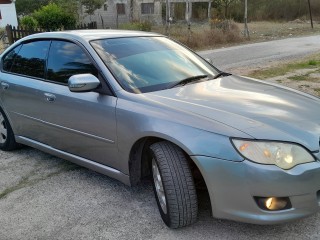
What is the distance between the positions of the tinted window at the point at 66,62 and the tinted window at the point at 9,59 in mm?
826

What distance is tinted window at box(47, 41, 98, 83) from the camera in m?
4.00

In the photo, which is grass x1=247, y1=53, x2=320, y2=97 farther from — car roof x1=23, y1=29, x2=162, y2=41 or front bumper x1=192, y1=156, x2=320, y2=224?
front bumper x1=192, y1=156, x2=320, y2=224

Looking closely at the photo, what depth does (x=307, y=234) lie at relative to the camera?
3.14m

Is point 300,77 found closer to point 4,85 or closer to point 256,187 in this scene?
point 4,85

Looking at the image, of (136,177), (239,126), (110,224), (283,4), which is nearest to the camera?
(239,126)

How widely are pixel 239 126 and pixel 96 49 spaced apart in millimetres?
1722

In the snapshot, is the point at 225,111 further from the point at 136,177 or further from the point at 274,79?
the point at 274,79

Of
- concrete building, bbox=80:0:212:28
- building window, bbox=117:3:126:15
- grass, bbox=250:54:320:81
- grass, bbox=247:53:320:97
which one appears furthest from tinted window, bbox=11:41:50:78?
building window, bbox=117:3:126:15

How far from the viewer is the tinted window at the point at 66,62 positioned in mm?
4004

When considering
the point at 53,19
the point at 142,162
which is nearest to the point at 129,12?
the point at 53,19

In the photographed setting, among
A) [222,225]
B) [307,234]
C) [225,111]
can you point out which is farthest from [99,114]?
[307,234]

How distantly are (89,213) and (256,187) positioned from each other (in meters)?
1.56

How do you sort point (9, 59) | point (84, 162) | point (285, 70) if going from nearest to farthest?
point (84, 162)
point (9, 59)
point (285, 70)

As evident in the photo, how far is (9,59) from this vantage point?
5.13 metres
